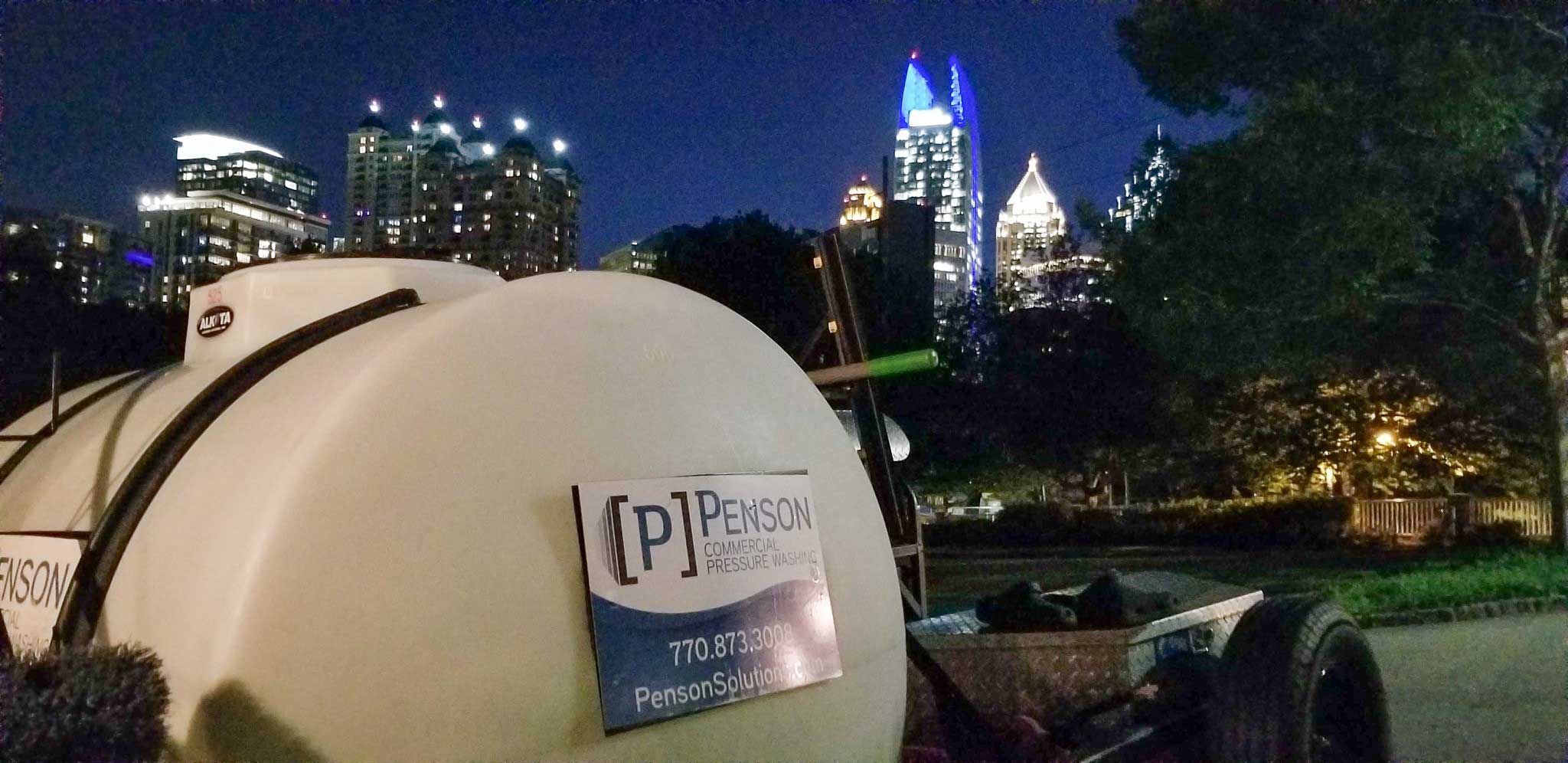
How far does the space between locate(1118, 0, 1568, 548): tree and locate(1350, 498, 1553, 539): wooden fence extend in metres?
9.17

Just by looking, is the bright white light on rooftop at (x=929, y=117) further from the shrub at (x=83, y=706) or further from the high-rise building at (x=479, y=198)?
the shrub at (x=83, y=706)

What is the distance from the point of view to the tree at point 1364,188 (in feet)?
43.9

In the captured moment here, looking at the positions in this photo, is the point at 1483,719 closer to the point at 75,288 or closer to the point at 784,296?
the point at 784,296

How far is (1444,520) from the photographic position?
84.2ft

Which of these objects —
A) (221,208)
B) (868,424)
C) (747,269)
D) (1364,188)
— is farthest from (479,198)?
(868,424)

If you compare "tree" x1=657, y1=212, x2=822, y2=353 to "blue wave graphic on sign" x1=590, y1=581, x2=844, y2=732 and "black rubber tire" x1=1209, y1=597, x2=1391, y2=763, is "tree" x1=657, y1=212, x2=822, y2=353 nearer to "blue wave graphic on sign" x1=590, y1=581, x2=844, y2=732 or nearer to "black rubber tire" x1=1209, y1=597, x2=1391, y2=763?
"black rubber tire" x1=1209, y1=597, x2=1391, y2=763

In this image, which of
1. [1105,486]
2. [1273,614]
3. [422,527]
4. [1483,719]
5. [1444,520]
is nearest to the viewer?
[422,527]

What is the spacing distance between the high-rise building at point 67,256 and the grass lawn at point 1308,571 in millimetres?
14925

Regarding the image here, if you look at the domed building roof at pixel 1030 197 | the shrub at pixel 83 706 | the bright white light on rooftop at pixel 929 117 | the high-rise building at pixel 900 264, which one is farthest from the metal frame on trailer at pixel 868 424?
the bright white light on rooftop at pixel 929 117

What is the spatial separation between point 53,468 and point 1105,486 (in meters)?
42.6

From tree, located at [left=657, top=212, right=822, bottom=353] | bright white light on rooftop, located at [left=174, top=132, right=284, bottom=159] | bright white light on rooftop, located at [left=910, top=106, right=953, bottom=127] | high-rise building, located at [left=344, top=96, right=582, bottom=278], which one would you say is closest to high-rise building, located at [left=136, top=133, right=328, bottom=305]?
bright white light on rooftop, located at [left=174, top=132, right=284, bottom=159]

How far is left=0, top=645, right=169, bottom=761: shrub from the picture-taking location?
1.89 meters

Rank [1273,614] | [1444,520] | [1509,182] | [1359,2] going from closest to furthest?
[1273,614]
[1359,2]
[1509,182]
[1444,520]

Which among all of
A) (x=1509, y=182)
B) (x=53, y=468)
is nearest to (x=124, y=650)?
(x=53, y=468)
